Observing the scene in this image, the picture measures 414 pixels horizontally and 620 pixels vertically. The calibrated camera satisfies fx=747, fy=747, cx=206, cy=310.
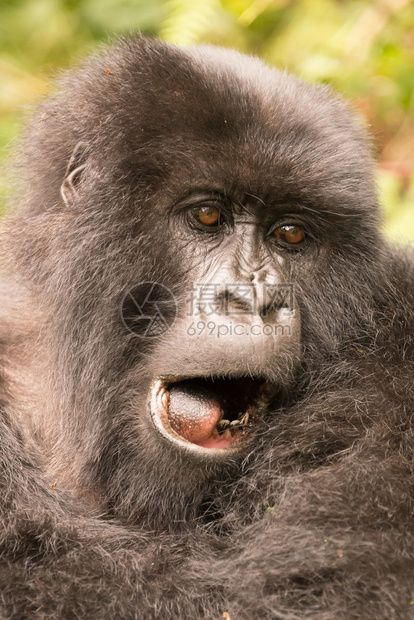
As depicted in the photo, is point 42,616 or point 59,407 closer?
point 42,616

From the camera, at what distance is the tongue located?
7.30ft

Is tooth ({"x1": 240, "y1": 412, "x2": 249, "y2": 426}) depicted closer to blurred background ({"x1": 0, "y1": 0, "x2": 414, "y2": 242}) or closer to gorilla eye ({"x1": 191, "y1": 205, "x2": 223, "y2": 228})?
gorilla eye ({"x1": 191, "y1": 205, "x2": 223, "y2": 228})

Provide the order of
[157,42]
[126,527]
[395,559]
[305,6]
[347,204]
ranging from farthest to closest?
[305,6], [157,42], [347,204], [126,527], [395,559]

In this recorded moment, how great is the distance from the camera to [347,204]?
8.25 ft

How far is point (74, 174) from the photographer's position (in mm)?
2512

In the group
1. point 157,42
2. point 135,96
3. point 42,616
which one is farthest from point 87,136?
point 42,616

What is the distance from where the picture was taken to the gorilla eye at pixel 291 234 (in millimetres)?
2566

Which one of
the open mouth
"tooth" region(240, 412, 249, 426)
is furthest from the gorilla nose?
"tooth" region(240, 412, 249, 426)

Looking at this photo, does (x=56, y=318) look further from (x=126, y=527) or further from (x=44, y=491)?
(x=126, y=527)

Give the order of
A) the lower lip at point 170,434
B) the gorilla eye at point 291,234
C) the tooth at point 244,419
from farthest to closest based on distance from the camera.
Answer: the gorilla eye at point 291,234, the tooth at point 244,419, the lower lip at point 170,434

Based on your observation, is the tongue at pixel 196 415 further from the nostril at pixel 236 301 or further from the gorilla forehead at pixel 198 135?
the gorilla forehead at pixel 198 135

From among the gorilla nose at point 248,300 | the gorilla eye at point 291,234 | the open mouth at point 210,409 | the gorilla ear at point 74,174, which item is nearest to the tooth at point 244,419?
the open mouth at point 210,409

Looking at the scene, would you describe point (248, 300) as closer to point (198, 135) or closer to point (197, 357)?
point (197, 357)

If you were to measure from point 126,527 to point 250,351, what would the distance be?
704mm
